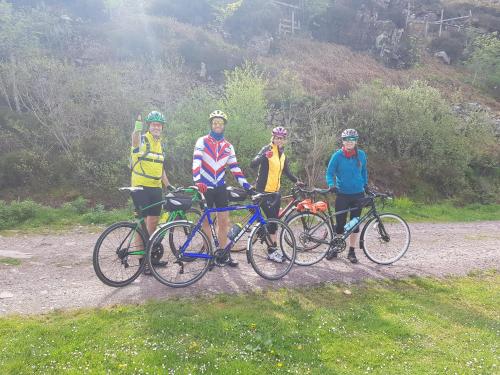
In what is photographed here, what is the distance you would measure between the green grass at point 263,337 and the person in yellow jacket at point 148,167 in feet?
5.06

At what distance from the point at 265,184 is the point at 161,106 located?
9.27 m

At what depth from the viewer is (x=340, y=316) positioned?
4805mm

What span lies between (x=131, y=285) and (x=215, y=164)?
234 cm

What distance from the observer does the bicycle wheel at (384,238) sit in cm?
667

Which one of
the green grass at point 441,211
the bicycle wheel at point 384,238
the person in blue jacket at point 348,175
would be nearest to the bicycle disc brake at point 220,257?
the person in blue jacket at point 348,175

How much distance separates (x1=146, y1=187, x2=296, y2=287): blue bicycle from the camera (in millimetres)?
5242

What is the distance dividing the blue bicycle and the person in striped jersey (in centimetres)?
18

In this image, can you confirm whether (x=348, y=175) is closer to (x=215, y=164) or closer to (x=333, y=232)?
Result: (x=333, y=232)

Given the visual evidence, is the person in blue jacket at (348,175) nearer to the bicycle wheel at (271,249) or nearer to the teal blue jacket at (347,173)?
the teal blue jacket at (347,173)

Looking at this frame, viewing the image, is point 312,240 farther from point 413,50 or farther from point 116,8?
point 413,50

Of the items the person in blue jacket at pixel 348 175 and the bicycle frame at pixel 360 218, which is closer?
the person in blue jacket at pixel 348 175

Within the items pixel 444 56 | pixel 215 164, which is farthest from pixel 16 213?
pixel 444 56

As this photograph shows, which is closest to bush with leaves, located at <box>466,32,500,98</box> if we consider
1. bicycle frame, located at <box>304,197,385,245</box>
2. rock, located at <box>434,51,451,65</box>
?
rock, located at <box>434,51,451,65</box>

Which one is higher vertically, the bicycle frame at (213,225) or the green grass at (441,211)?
the bicycle frame at (213,225)
